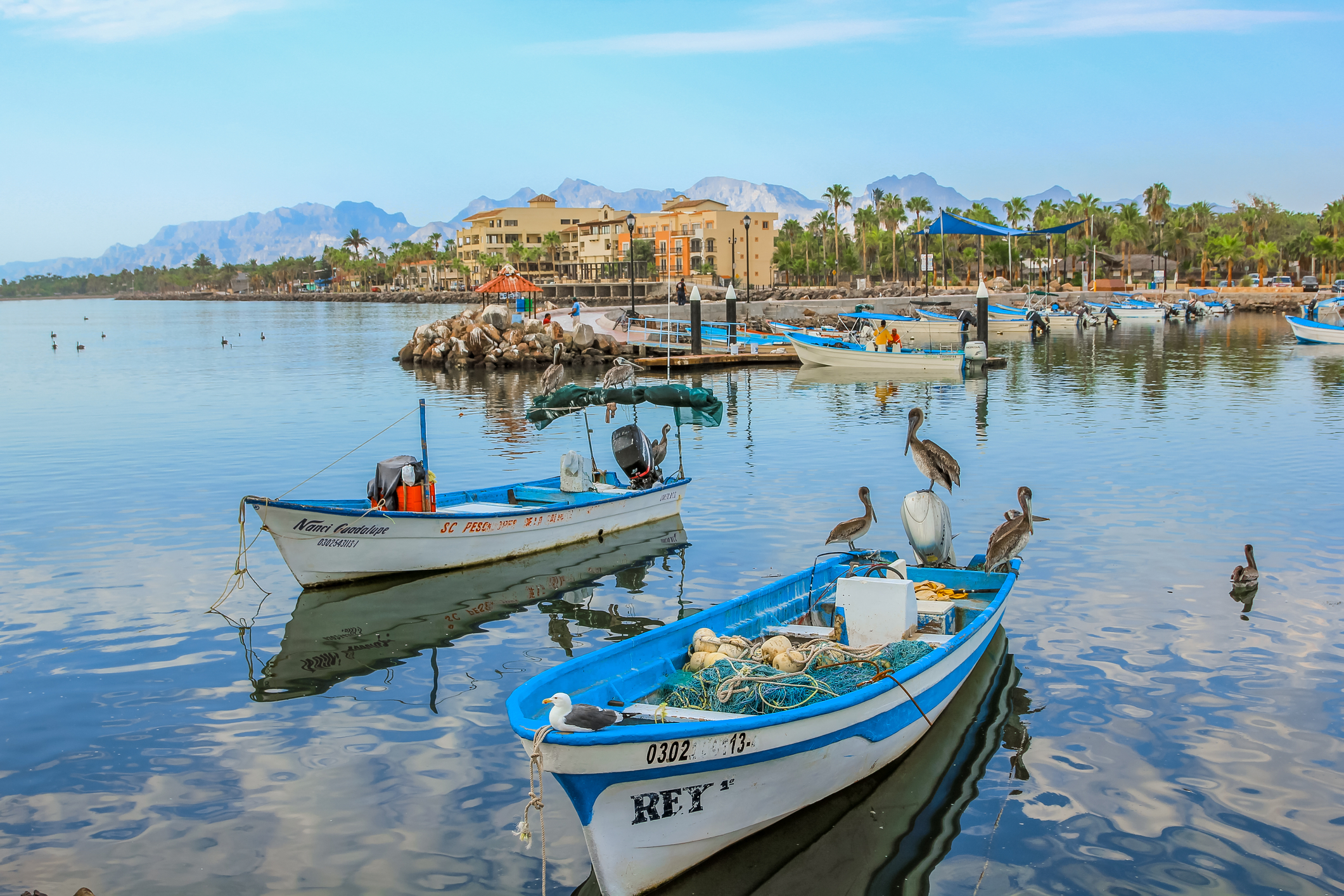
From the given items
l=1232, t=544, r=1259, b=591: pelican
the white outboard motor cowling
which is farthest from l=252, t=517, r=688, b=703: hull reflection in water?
l=1232, t=544, r=1259, b=591: pelican

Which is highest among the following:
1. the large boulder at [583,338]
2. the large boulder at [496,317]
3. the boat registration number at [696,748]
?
the large boulder at [496,317]

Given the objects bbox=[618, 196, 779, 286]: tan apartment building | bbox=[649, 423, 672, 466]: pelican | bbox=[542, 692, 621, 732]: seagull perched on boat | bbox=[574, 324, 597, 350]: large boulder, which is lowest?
bbox=[542, 692, 621, 732]: seagull perched on boat

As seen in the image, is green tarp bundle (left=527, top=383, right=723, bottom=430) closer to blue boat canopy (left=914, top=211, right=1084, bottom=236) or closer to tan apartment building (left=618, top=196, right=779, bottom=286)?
blue boat canopy (left=914, top=211, right=1084, bottom=236)

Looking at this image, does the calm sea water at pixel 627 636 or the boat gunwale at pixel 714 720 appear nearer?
the boat gunwale at pixel 714 720

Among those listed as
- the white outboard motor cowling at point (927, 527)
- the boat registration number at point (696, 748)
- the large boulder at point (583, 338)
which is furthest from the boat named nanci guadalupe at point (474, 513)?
the large boulder at point (583, 338)

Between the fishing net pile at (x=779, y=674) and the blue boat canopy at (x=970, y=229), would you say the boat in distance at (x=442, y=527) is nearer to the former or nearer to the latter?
the fishing net pile at (x=779, y=674)

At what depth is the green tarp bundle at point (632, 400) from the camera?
57.4ft

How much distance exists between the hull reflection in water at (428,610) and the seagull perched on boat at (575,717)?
5.71m

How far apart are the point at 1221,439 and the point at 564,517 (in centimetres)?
1815

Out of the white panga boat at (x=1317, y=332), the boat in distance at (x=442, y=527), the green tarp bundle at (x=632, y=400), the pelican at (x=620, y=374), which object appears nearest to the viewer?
the boat in distance at (x=442, y=527)

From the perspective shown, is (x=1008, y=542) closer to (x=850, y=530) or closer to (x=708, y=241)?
(x=850, y=530)

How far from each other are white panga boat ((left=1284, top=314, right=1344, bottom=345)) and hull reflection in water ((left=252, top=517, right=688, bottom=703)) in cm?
4943

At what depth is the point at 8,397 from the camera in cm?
4138

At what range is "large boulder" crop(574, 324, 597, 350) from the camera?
52.2m
